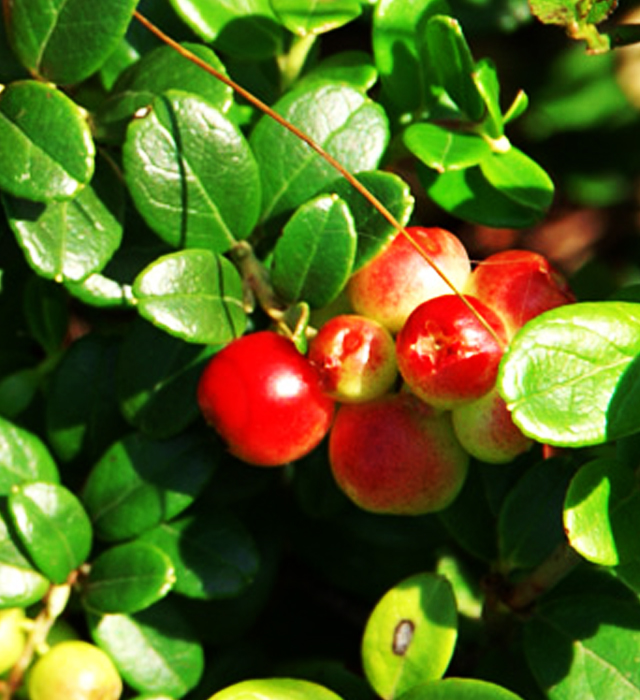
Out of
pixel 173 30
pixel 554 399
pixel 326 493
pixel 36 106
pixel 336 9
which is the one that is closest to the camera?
pixel 554 399

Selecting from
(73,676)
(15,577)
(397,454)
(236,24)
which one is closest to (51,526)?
(15,577)

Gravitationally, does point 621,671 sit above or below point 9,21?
below

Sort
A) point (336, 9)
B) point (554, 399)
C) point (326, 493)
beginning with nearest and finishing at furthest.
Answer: point (554, 399)
point (336, 9)
point (326, 493)

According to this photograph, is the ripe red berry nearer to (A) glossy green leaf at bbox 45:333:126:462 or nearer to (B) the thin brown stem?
(B) the thin brown stem

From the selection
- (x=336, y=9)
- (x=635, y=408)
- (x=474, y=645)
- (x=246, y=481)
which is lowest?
(x=474, y=645)

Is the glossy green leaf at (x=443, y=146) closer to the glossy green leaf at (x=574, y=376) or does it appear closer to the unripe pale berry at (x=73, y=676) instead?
the glossy green leaf at (x=574, y=376)

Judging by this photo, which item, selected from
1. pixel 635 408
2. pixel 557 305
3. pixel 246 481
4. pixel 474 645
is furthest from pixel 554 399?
pixel 474 645

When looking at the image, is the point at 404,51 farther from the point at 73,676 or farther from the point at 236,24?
the point at 73,676

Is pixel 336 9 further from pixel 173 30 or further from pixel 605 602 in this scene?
pixel 605 602

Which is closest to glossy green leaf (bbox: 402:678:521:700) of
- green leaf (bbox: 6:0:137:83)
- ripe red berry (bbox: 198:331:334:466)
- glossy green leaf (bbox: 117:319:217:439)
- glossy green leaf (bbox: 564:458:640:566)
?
glossy green leaf (bbox: 564:458:640:566)
